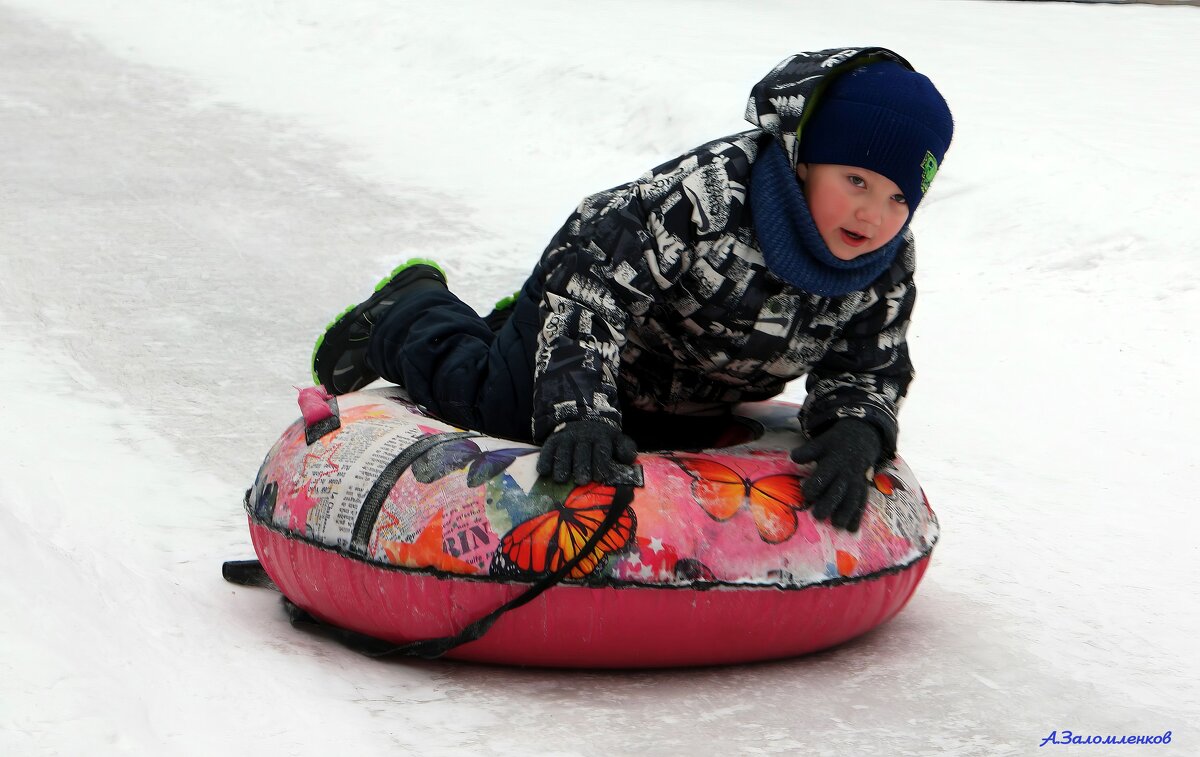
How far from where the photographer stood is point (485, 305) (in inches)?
179

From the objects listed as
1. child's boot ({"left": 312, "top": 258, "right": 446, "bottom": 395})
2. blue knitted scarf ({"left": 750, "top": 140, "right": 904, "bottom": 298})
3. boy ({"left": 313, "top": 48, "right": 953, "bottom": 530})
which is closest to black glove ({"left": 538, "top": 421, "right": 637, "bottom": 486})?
boy ({"left": 313, "top": 48, "right": 953, "bottom": 530})

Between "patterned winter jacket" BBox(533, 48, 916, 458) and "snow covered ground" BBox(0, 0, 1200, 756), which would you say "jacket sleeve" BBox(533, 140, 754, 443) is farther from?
"snow covered ground" BBox(0, 0, 1200, 756)

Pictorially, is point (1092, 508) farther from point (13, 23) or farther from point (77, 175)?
point (13, 23)

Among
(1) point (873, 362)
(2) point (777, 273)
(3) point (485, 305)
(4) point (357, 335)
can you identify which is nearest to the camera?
(2) point (777, 273)

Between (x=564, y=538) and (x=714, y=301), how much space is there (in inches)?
21.5

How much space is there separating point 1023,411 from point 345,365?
77.3 inches

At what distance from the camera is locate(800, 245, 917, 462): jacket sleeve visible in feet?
7.91

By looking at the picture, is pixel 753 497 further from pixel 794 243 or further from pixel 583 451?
pixel 794 243

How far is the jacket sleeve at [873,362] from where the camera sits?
241cm

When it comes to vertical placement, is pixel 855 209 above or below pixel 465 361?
above

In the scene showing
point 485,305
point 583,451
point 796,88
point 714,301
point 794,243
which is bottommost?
point 485,305

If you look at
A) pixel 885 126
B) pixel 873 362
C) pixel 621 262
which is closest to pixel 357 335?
pixel 621 262

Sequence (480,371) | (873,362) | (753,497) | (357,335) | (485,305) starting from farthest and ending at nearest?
(485,305) → (357,335) → (480,371) → (873,362) → (753,497)

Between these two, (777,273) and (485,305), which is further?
(485,305)
